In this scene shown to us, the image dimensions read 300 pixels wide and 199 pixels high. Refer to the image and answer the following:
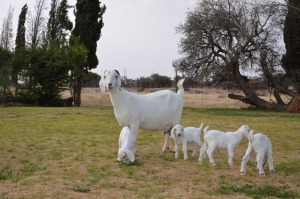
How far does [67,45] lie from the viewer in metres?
32.2

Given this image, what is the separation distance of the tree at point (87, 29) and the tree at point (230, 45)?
6.70 m

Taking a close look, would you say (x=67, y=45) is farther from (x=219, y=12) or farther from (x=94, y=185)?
(x=94, y=185)

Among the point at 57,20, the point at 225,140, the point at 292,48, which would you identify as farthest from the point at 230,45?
the point at 225,140

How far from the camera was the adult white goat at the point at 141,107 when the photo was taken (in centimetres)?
937

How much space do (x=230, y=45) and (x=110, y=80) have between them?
2325 centimetres

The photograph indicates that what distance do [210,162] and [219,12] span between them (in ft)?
76.3

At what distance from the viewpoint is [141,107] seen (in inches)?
377

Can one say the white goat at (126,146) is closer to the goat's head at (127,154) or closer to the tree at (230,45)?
the goat's head at (127,154)

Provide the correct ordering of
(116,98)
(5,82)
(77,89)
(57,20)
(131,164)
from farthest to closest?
(57,20) → (77,89) → (5,82) → (116,98) → (131,164)

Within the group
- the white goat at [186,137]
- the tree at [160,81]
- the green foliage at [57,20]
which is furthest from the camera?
the tree at [160,81]

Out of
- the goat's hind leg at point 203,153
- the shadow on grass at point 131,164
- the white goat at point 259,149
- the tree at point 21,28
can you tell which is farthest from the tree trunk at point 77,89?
the white goat at point 259,149

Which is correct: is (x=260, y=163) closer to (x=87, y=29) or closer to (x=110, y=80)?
(x=110, y=80)

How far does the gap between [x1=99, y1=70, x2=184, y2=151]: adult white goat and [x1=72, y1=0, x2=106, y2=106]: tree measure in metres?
23.4

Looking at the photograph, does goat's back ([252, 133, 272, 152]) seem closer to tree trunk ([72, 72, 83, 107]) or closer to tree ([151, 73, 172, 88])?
tree trunk ([72, 72, 83, 107])
